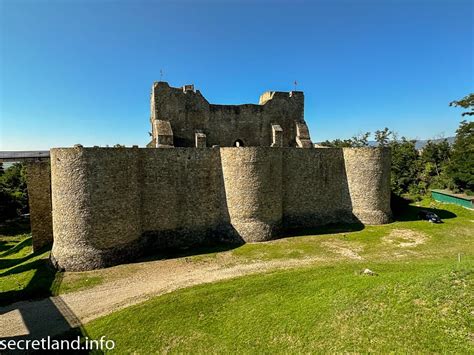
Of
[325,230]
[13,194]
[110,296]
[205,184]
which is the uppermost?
[205,184]

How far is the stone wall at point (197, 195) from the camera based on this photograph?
1536 centimetres

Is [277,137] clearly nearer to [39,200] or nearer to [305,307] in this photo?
[305,307]

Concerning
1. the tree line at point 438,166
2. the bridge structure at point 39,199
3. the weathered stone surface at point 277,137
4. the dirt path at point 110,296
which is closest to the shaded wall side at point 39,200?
the bridge structure at point 39,199

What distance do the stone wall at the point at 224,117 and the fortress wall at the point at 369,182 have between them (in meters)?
7.12

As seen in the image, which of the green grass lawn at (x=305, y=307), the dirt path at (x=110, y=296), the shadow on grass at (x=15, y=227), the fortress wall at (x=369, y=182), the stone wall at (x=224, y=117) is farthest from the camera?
the shadow on grass at (x=15, y=227)

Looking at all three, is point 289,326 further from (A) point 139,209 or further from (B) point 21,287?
(B) point 21,287

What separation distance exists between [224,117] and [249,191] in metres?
9.59

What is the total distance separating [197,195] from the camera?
63.4 feet

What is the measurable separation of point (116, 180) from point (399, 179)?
145 ft

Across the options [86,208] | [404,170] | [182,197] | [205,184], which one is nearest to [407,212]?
[205,184]

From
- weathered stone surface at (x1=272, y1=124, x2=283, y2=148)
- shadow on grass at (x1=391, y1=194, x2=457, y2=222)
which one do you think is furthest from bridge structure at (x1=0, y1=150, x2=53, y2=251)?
shadow on grass at (x1=391, y1=194, x2=457, y2=222)

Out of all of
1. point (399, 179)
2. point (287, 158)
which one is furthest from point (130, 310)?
point (399, 179)

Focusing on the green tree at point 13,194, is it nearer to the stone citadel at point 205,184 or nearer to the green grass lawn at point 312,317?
the stone citadel at point 205,184

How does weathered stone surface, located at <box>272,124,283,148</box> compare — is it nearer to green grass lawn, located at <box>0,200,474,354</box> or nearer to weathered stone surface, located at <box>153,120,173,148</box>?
weathered stone surface, located at <box>153,120,173,148</box>
